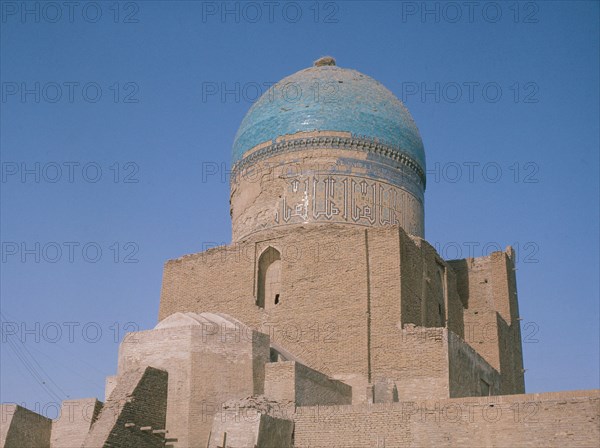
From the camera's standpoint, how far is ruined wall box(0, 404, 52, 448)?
41.8 feet

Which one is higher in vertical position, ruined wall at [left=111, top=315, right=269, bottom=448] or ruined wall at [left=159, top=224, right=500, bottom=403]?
ruined wall at [left=159, top=224, right=500, bottom=403]

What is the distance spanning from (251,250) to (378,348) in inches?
130

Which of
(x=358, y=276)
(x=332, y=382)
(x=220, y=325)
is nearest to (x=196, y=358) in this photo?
(x=220, y=325)

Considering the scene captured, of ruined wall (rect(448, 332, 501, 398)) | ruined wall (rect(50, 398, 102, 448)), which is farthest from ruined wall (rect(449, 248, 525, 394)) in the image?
ruined wall (rect(50, 398, 102, 448))

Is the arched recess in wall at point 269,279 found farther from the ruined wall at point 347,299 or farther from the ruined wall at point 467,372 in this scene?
the ruined wall at point 467,372

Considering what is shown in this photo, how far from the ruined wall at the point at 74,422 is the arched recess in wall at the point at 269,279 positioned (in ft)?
12.1

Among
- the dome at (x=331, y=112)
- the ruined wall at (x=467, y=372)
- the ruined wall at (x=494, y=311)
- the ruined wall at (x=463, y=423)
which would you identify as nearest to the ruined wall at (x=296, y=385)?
the ruined wall at (x=463, y=423)

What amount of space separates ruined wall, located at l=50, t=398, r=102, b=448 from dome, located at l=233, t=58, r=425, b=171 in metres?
6.52

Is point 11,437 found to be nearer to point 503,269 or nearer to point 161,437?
point 161,437

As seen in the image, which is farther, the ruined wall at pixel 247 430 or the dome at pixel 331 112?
the dome at pixel 331 112

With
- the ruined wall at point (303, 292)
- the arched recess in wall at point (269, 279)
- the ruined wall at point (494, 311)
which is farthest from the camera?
the ruined wall at point (494, 311)

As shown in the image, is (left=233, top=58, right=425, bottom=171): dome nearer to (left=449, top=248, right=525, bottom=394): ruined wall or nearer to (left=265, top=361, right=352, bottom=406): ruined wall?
(left=449, top=248, right=525, bottom=394): ruined wall

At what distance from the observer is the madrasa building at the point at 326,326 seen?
1134 cm

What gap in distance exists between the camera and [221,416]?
11.5 meters
